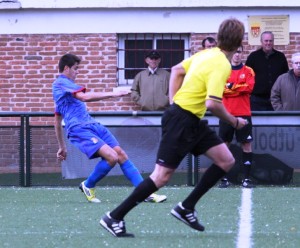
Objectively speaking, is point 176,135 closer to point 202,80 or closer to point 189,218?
point 202,80

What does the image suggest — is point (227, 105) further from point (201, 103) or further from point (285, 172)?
point (201, 103)

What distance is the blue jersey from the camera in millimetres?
12312

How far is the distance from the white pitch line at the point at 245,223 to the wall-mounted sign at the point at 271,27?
5012mm

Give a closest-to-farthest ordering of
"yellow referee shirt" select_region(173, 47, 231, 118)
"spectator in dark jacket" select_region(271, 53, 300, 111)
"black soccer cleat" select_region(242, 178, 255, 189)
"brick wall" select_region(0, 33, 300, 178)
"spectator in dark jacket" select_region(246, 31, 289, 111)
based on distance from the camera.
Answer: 1. "yellow referee shirt" select_region(173, 47, 231, 118)
2. "black soccer cleat" select_region(242, 178, 255, 189)
3. "spectator in dark jacket" select_region(271, 53, 300, 111)
4. "spectator in dark jacket" select_region(246, 31, 289, 111)
5. "brick wall" select_region(0, 33, 300, 178)

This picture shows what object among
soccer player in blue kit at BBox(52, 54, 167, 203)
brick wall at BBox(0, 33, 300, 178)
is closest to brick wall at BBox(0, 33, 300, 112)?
brick wall at BBox(0, 33, 300, 178)

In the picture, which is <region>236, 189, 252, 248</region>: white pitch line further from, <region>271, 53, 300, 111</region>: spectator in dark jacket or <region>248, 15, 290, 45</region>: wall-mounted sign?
<region>248, 15, 290, 45</region>: wall-mounted sign

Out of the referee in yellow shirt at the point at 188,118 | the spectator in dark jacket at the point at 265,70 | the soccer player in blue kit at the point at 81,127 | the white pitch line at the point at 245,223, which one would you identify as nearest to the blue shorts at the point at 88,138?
the soccer player in blue kit at the point at 81,127

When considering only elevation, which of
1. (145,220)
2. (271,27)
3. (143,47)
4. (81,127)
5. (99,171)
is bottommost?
(145,220)

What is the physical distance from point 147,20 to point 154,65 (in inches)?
71.3

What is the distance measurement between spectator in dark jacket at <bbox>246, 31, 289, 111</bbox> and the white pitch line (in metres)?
2.94

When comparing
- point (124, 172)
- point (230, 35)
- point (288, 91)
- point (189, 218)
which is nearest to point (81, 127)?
point (124, 172)

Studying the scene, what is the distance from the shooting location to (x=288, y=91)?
16.2m

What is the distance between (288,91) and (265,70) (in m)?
0.75

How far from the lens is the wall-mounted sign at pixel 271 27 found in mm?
18500
